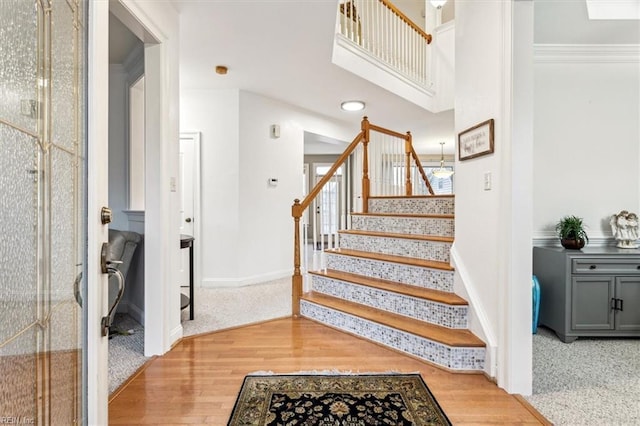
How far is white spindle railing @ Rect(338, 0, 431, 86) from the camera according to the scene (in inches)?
157

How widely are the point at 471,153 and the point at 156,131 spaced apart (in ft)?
7.31

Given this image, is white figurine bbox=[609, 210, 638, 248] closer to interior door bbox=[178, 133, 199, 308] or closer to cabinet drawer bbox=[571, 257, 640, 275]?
cabinet drawer bbox=[571, 257, 640, 275]

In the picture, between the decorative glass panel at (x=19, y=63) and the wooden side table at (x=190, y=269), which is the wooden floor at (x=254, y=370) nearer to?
the wooden side table at (x=190, y=269)

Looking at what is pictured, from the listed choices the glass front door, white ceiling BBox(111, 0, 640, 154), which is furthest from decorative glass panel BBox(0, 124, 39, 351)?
white ceiling BBox(111, 0, 640, 154)

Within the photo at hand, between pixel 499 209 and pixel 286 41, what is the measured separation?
240cm

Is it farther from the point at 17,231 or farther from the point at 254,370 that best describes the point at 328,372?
the point at 17,231

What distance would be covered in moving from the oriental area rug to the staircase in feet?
1.10

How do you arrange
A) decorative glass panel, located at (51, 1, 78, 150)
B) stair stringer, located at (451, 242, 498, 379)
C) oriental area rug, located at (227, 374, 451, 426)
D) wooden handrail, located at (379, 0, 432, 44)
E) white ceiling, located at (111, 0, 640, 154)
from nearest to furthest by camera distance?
decorative glass panel, located at (51, 1, 78, 150) < oriental area rug, located at (227, 374, 451, 426) < stair stringer, located at (451, 242, 498, 379) < white ceiling, located at (111, 0, 640, 154) < wooden handrail, located at (379, 0, 432, 44)

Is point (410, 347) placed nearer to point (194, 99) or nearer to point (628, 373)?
point (628, 373)

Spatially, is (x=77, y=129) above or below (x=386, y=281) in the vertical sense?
above

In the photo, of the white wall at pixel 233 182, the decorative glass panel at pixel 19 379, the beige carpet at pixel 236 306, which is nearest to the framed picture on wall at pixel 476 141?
the beige carpet at pixel 236 306

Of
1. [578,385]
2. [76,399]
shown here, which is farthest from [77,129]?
[578,385]

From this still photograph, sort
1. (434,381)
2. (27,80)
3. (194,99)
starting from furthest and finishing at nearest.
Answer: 1. (194,99)
2. (434,381)
3. (27,80)

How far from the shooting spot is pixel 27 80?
80 cm
